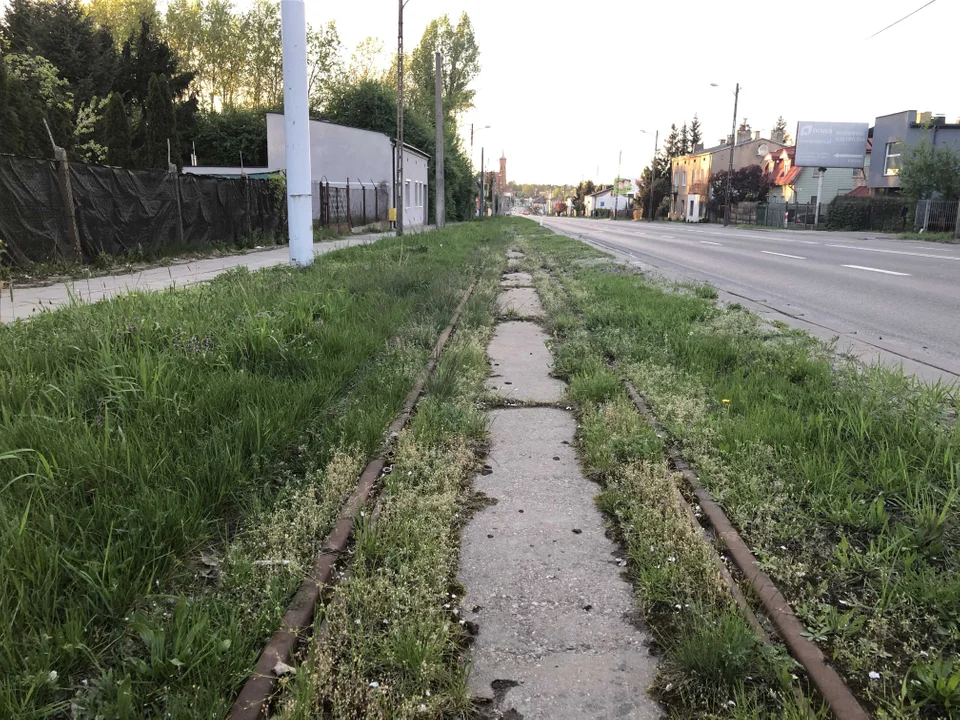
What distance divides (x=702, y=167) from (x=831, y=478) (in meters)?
82.8

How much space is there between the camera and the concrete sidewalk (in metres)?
7.66

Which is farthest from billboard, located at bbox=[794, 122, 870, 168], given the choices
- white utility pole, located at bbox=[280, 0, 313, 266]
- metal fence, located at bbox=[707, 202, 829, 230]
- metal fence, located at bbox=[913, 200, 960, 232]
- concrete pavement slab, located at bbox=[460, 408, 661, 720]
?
concrete pavement slab, located at bbox=[460, 408, 661, 720]

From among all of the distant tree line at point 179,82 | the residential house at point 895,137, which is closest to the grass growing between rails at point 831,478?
the distant tree line at point 179,82

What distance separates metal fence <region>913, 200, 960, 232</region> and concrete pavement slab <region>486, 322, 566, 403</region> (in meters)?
33.5

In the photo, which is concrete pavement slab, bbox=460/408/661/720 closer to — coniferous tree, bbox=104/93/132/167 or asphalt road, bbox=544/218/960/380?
asphalt road, bbox=544/218/960/380

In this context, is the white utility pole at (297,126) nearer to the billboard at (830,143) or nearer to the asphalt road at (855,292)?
the asphalt road at (855,292)

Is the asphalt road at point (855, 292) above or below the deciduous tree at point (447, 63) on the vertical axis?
below

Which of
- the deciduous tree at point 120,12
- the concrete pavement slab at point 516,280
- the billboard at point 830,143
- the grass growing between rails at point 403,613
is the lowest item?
the grass growing between rails at point 403,613

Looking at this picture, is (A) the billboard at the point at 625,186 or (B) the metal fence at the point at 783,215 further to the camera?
(A) the billboard at the point at 625,186

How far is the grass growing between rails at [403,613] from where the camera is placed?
207cm

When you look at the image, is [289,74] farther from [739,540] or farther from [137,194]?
[739,540]

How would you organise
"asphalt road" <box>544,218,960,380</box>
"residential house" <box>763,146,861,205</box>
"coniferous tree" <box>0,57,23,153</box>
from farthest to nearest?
"residential house" <box>763,146,861,205</box> < "coniferous tree" <box>0,57,23,153</box> < "asphalt road" <box>544,218,960,380</box>

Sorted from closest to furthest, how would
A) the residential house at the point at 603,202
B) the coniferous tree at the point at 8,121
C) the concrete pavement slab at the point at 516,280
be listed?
the concrete pavement slab at the point at 516,280
the coniferous tree at the point at 8,121
the residential house at the point at 603,202

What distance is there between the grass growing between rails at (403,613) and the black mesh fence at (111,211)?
10292 mm
